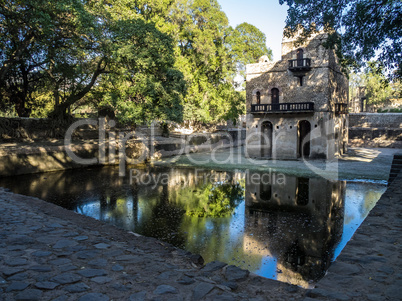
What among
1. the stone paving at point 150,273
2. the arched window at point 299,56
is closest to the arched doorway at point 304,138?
the arched window at point 299,56

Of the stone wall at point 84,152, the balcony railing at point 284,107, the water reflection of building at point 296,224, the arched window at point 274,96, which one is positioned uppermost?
the arched window at point 274,96

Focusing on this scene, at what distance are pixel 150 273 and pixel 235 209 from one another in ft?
22.3

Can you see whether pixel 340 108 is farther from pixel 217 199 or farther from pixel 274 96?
pixel 217 199

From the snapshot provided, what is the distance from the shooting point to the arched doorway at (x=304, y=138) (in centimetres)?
2392

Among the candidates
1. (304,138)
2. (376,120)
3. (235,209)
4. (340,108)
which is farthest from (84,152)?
(376,120)

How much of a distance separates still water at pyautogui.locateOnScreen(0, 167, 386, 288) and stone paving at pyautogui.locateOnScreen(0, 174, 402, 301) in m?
1.45

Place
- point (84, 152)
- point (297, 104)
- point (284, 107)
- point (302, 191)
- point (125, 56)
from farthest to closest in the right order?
point (284, 107) → point (297, 104) → point (84, 152) → point (125, 56) → point (302, 191)

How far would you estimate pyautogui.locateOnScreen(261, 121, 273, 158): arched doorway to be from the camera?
24.1 m

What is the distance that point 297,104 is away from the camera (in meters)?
21.6

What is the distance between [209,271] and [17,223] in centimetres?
406

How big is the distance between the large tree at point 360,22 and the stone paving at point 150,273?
29.7 ft

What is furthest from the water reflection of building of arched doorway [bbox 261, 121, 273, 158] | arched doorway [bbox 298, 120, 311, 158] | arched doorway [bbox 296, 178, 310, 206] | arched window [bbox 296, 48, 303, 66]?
arched window [bbox 296, 48, 303, 66]

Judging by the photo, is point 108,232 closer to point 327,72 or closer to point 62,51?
point 62,51

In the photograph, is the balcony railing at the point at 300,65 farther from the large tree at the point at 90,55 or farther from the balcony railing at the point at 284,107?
the large tree at the point at 90,55
